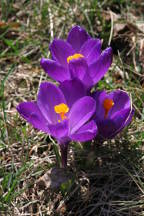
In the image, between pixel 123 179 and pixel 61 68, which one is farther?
pixel 123 179

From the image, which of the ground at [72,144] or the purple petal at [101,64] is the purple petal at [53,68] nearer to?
the purple petal at [101,64]

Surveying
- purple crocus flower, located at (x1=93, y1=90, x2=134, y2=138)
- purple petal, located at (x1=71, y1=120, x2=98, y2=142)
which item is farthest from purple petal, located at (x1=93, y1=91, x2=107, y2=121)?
purple petal, located at (x1=71, y1=120, x2=98, y2=142)

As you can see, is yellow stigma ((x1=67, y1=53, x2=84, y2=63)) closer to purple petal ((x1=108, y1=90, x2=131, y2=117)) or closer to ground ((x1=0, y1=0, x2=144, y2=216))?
purple petal ((x1=108, y1=90, x2=131, y2=117))

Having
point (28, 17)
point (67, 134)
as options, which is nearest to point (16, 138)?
point (67, 134)

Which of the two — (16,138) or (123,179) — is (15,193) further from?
(123,179)

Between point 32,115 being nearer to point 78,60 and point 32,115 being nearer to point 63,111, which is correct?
point 63,111
